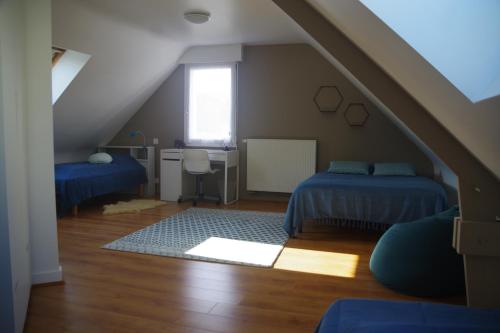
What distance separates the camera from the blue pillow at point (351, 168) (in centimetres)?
471

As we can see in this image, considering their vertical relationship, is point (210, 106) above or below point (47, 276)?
above

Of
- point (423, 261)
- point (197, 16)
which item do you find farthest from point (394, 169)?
point (197, 16)

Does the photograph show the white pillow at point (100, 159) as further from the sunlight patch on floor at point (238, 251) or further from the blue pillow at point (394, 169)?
the blue pillow at point (394, 169)

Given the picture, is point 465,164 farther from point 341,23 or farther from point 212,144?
point 212,144

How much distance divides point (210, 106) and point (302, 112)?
58.9 inches

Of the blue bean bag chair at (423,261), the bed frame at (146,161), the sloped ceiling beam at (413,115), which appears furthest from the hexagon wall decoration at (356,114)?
the sloped ceiling beam at (413,115)

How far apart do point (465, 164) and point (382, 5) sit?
704 millimetres

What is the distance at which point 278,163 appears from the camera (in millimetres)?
5629

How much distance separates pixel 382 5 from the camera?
4.53ft

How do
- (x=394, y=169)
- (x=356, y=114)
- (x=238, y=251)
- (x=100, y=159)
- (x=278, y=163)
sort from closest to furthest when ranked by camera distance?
1. (x=238, y=251)
2. (x=394, y=169)
3. (x=356, y=114)
4. (x=100, y=159)
5. (x=278, y=163)

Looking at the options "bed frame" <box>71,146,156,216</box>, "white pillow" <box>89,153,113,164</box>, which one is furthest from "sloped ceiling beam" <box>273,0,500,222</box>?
"bed frame" <box>71,146,156,216</box>

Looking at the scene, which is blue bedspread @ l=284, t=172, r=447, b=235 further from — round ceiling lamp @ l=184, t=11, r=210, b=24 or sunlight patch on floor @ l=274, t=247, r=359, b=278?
round ceiling lamp @ l=184, t=11, r=210, b=24

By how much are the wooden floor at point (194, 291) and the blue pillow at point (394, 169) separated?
1.30 metres

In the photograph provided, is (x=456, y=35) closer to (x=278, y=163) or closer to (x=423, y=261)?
(x=423, y=261)
